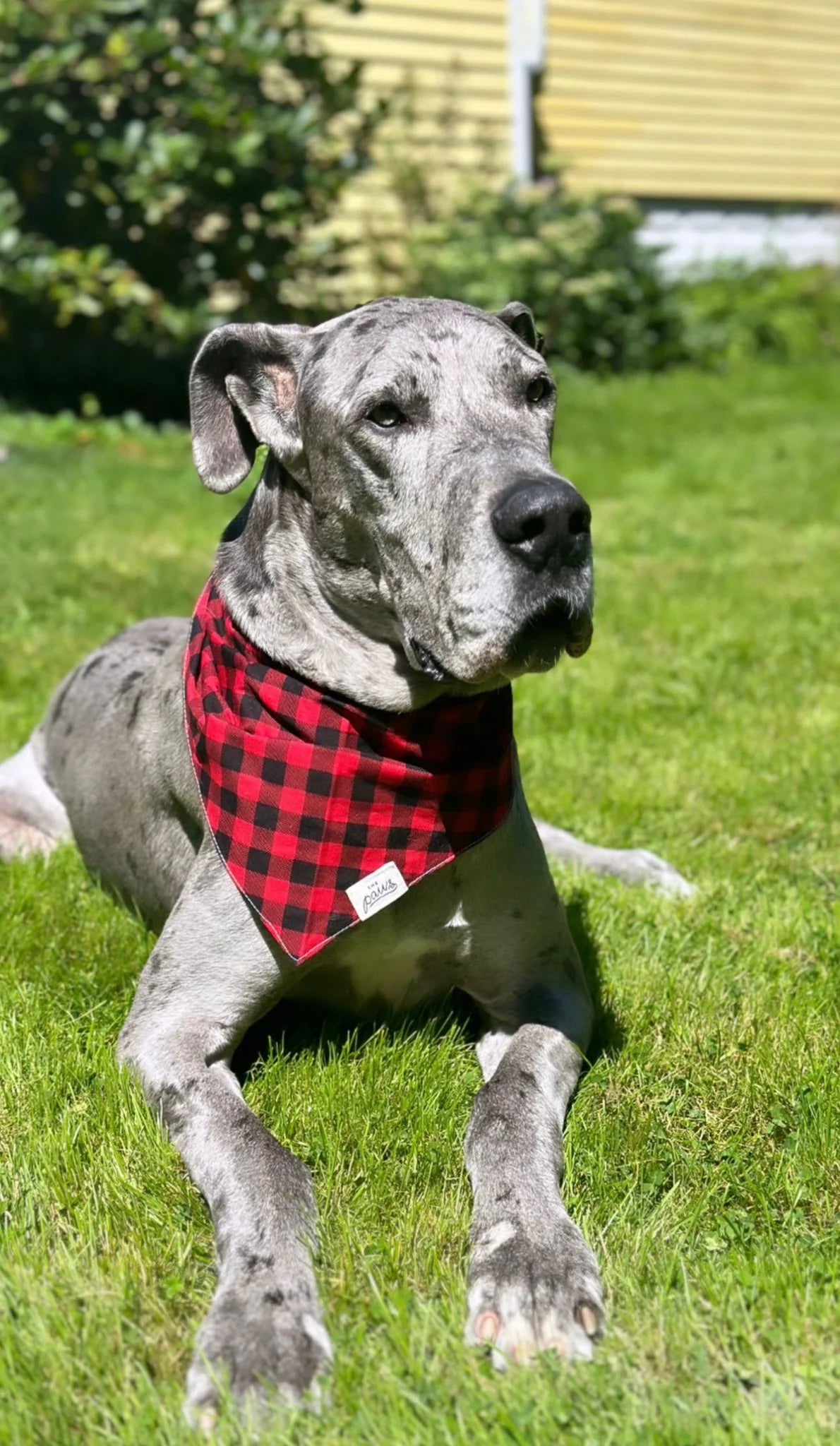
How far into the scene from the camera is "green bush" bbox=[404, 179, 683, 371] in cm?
1465

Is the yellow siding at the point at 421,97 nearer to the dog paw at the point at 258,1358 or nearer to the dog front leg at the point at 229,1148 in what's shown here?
the dog front leg at the point at 229,1148

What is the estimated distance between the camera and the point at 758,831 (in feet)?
16.6

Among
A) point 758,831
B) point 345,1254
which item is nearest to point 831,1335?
point 345,1254

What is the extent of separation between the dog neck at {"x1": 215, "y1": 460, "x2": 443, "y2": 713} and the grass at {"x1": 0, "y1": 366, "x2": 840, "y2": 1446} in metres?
0.84

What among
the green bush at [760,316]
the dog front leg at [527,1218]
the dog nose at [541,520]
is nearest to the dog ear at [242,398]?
the dog nose at [541,520]

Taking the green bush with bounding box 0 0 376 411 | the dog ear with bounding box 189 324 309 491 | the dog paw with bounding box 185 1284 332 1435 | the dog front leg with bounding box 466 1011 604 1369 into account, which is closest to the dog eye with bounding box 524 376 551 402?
the dog ear with bounding box 189 324 309 491

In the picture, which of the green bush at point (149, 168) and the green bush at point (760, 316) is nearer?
the green bush at point (149, 168)

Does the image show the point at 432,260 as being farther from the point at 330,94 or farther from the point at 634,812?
the point at 634,812

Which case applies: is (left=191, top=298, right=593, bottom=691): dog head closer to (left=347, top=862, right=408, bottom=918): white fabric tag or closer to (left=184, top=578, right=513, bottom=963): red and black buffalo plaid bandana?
(left=184, top=578, right=513, bottom=963): red and black buffalo plaid bandana

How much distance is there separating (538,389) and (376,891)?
1251mm

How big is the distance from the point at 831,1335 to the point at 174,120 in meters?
10.9

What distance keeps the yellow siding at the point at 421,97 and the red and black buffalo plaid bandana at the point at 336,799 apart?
Answer: 41.4 feet

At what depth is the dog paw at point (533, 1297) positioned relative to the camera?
2.47 metres

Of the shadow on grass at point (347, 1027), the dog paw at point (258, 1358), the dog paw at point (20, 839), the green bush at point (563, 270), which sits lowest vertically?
the green bush at point (563, 270)
